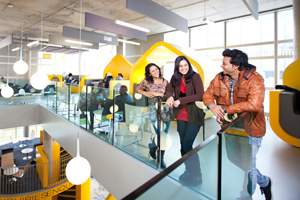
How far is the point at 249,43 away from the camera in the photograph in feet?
27.3

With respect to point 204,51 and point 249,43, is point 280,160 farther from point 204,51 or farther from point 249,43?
point 204,51

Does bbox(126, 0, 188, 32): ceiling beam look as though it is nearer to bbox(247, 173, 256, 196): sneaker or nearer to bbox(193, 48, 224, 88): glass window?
bbox(193, 48, 224, 88): glass window

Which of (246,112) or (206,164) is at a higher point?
(246,112)

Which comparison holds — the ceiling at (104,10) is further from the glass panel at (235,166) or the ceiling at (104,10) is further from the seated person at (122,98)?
the glass panel at (235,166)

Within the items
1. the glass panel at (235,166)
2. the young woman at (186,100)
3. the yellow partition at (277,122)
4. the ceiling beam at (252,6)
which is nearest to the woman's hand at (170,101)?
the young woman at (186,100)

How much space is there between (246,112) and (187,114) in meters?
0.90

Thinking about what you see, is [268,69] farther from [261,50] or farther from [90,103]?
[90,103]

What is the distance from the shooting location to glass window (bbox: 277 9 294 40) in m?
7.54

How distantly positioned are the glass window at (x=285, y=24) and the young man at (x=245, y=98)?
676 centimetres

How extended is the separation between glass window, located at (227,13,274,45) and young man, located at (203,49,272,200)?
6906mm

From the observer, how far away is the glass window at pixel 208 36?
30.5 feet

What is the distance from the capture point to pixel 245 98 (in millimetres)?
2162

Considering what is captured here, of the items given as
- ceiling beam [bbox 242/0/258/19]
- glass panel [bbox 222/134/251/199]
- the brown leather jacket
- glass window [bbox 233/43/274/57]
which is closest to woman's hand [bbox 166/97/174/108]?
the brown leather jacket

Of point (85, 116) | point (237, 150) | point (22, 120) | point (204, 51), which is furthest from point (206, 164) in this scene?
point (22, 120)
